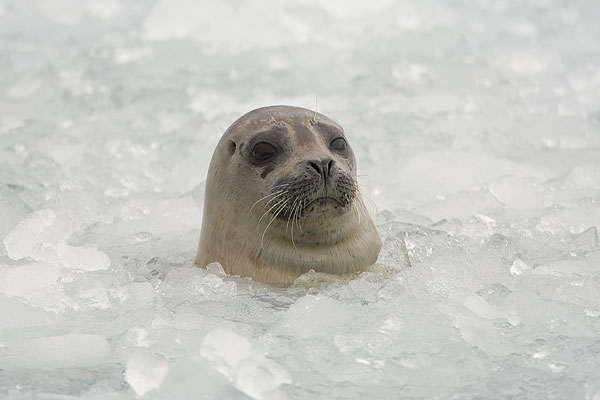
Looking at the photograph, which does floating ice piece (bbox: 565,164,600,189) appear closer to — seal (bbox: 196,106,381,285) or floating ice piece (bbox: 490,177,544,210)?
floating ice piece (bbox: 490,177,544,210)

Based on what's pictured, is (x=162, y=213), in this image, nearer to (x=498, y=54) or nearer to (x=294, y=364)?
(x=294, y=364)

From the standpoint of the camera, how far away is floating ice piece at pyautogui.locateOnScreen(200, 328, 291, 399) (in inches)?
96.0

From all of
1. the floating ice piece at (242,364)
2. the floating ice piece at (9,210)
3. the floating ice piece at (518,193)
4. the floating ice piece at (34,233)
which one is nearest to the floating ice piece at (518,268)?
the floating ice piece at (518,193)

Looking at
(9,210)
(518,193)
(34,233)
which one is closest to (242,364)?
(34,233)

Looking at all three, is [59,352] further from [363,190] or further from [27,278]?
[363,190]

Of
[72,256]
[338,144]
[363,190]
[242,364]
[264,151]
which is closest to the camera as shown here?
[242,364]

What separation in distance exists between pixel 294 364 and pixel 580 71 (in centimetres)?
592

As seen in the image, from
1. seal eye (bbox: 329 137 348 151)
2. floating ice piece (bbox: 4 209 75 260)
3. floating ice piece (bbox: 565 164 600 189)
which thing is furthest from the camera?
floating ice piece (bbox: 565 164 600 189)

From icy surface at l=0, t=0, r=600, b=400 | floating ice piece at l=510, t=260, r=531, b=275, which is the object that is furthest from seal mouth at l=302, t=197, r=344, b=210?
floating ice piece at l=510, t=260, r=531, b=275

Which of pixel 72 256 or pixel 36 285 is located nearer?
pixel 36 285

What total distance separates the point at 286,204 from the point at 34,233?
1.12m

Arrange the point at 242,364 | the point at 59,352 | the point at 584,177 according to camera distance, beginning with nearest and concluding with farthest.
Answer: the point at 242,364, the point at 59,352, the point at 584,177

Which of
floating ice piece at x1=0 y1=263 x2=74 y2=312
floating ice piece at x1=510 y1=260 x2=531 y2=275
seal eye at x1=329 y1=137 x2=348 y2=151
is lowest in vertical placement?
floating ice piece at x1=0 y1=263 x2=74 y2=312

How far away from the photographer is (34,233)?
145 inches
